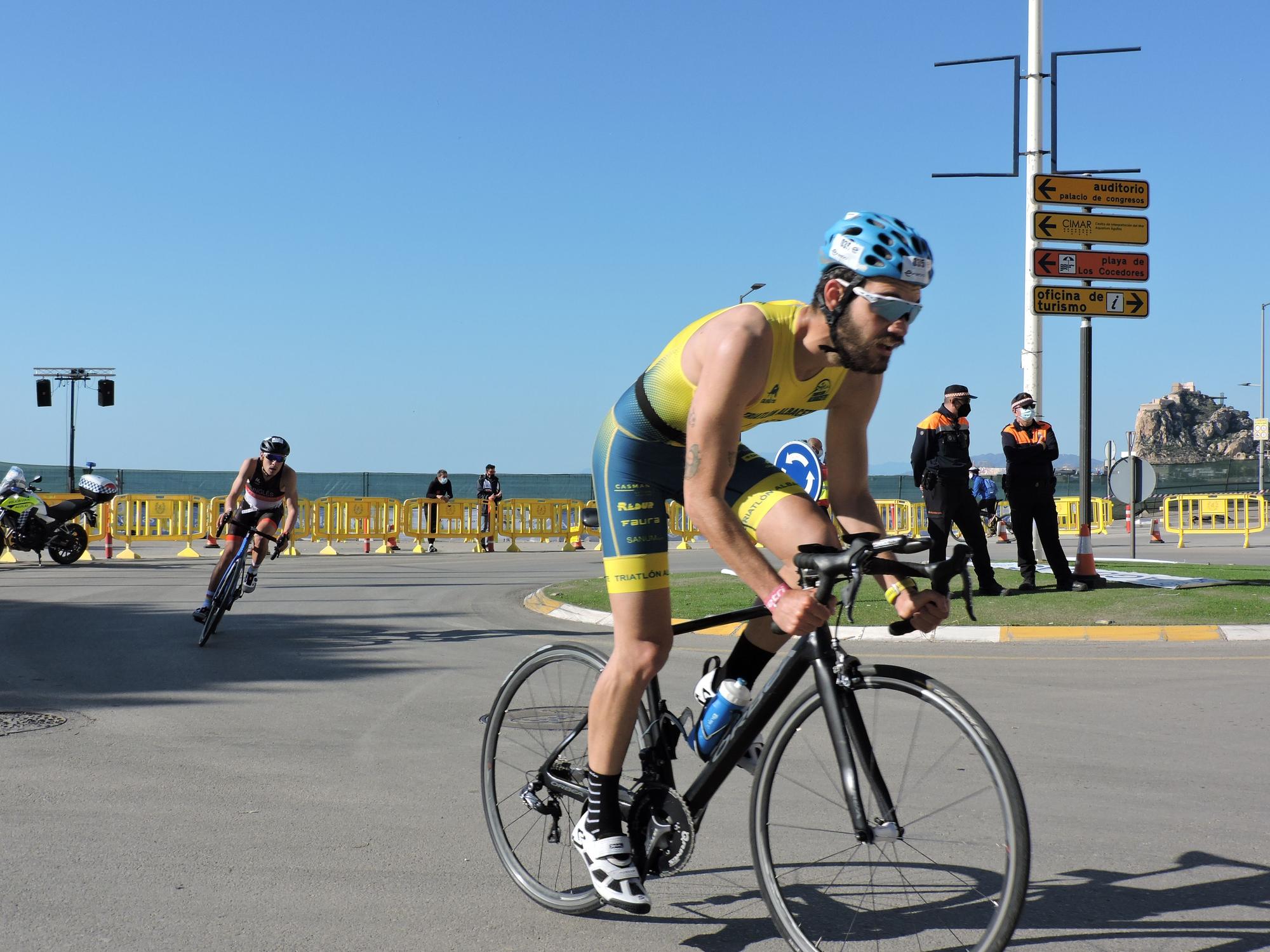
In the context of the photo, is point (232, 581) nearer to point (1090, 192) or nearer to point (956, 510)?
point (956, 510)

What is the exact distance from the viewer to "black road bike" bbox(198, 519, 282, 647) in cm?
Answer: 1018

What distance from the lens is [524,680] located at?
4035 mm

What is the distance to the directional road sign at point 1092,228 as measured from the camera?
14.2 metres

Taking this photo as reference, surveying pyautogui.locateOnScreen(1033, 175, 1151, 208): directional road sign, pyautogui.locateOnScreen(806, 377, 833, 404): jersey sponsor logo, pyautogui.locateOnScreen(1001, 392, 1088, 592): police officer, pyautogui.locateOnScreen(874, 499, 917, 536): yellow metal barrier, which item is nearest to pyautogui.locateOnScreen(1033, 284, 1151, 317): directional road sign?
pyautogui.locateOnScreen(1033, 175, 1151, 208): directional road sign

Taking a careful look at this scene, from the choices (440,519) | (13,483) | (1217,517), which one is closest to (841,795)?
(13,483)

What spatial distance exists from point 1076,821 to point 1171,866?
585mm

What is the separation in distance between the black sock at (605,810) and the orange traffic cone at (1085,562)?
1087 centimetres

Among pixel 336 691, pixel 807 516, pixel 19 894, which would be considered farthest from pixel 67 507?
pixel 807 516

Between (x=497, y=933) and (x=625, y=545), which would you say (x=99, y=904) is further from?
(x=625, y=545)

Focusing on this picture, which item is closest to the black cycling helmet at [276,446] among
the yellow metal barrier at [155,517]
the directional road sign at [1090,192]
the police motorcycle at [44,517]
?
the directional road sign at [1090,192]

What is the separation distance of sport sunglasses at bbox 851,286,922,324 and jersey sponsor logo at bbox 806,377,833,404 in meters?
0.33

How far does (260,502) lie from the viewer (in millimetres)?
10844

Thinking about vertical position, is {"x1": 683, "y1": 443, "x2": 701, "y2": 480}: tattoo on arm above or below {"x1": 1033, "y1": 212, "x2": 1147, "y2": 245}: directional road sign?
below

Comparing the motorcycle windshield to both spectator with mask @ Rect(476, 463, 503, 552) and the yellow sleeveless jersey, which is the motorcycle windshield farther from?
the yellow sleeveless jersey
